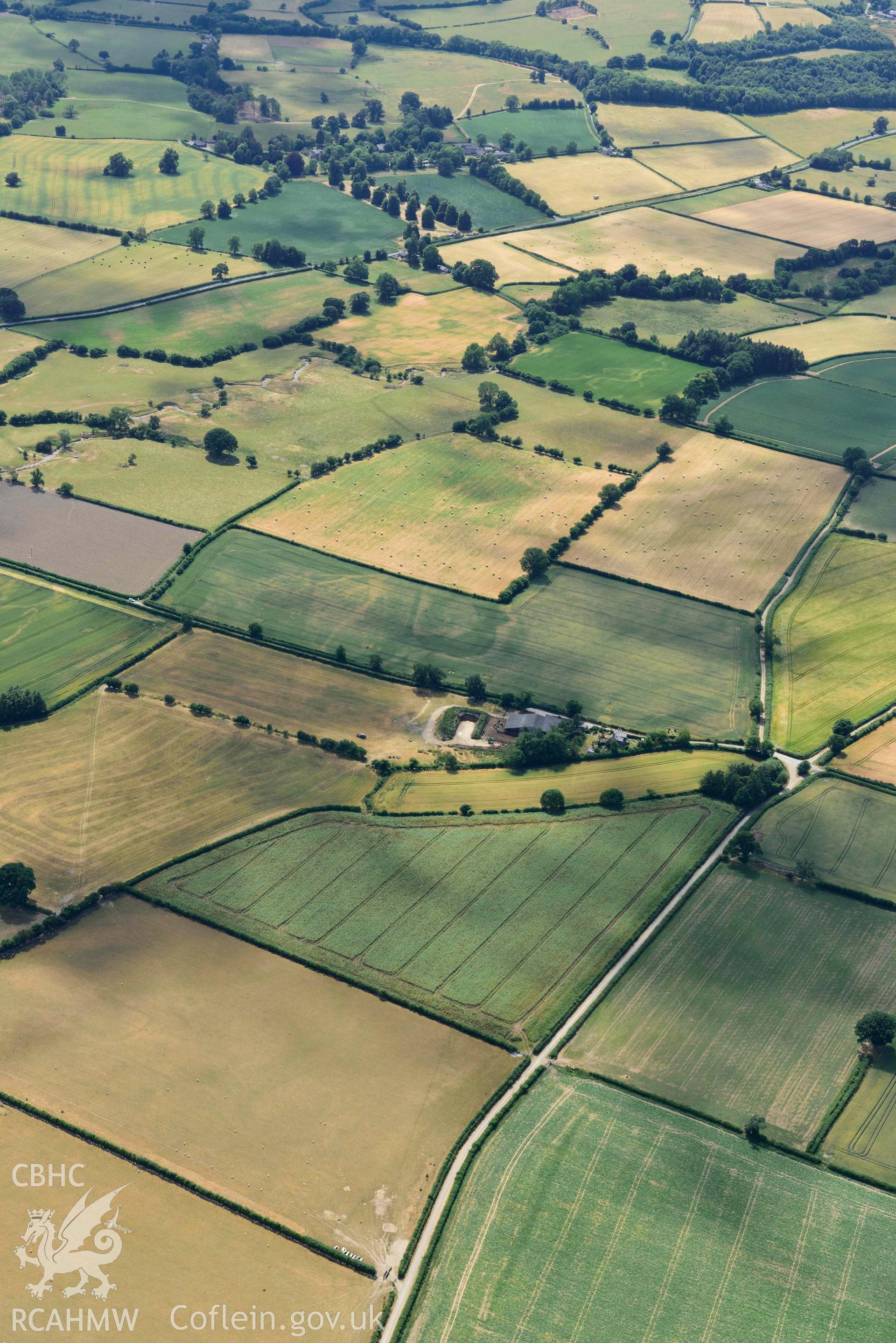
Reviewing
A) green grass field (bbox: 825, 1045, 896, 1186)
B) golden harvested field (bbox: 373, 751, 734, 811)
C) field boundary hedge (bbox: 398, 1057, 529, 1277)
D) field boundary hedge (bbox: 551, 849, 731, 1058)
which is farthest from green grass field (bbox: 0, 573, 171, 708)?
green grass field (bbox: 825, 1045, 896, 1186)

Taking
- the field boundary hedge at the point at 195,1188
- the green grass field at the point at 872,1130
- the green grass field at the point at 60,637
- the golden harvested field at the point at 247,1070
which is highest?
the green grass field at the point at 60,637

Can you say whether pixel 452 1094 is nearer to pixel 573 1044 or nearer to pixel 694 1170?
pixel 573 1044

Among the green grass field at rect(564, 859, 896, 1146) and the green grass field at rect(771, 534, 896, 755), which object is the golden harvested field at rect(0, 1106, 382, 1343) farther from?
→ the green grass field at rect(771, 534, 896, 755)

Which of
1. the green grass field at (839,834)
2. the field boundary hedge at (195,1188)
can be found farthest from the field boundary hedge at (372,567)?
the field boundary hedge at (195,1188)

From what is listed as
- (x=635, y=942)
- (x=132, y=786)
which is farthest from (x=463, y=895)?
(x=132, y=786)

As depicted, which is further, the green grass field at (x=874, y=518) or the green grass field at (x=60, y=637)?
the green grass field at (x=874, y=518)

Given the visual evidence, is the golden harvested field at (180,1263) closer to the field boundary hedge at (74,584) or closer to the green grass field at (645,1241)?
the green grass field at (645,1241)
